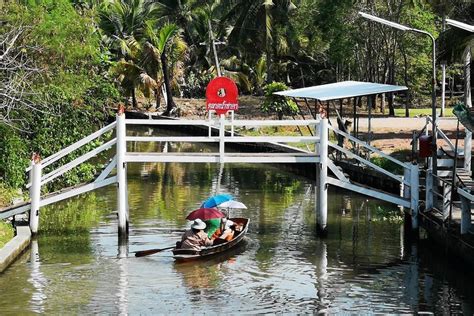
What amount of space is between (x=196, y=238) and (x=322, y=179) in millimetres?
4058

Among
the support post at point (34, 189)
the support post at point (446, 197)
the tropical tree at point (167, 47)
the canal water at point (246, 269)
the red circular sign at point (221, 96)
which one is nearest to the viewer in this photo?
the canal water at point (246, 269)

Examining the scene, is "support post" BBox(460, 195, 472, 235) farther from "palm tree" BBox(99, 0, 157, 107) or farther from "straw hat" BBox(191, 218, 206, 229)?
"palm tree" BBox(99, 0, 157, 107)

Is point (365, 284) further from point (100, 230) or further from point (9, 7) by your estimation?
point (9, 7)

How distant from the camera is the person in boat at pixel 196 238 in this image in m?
20.7

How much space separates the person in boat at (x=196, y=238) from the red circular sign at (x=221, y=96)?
5.36m

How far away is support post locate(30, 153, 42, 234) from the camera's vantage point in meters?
22.8

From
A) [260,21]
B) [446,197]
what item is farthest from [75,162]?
[260,21]

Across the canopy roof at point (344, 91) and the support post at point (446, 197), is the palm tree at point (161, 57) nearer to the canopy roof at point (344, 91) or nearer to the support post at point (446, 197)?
the canopy roof at point (344, 91)

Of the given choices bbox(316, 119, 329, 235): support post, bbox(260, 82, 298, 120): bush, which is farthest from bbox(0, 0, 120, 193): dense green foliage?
bbox(260, 82, 298, 120): bush

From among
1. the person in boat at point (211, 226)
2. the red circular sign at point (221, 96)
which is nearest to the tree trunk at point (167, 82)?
the red circular sign at point (221, 96)

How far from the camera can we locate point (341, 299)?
18.0 meters

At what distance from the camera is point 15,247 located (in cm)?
2089

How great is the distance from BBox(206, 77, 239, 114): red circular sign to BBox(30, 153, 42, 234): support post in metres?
5.11

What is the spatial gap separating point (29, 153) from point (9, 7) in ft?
13.9
